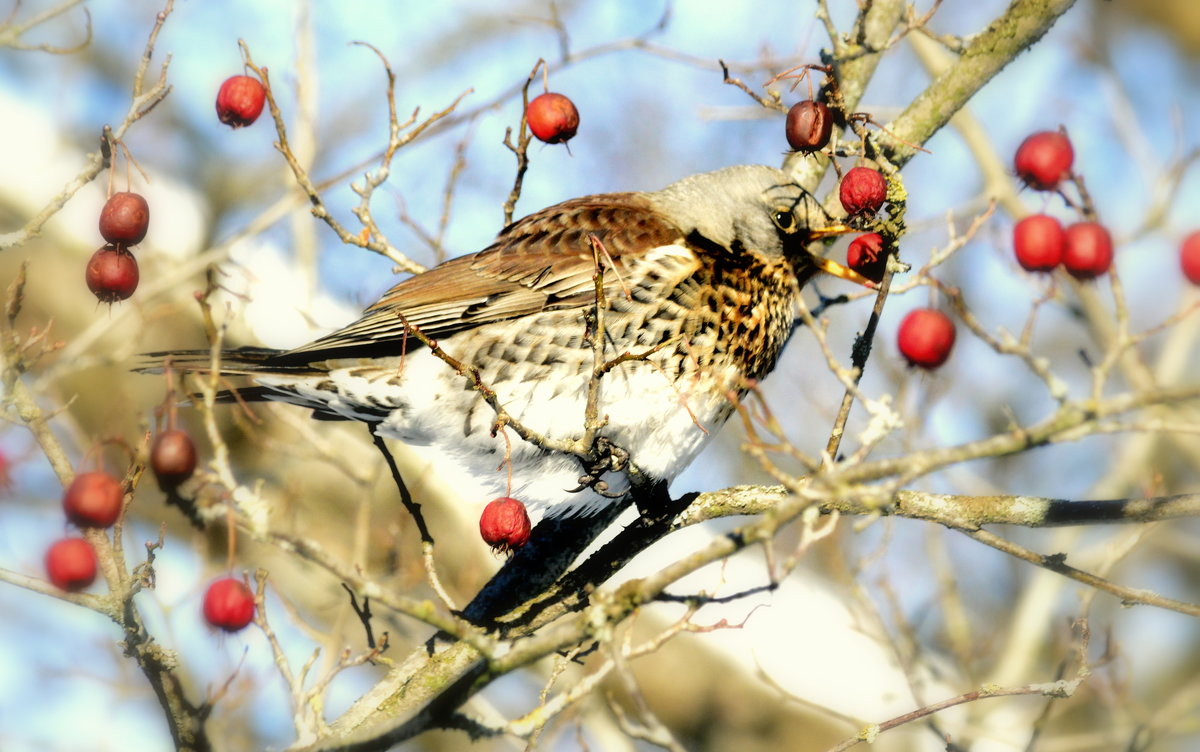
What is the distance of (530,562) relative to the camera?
11.0 ft

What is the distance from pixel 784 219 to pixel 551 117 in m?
0.98

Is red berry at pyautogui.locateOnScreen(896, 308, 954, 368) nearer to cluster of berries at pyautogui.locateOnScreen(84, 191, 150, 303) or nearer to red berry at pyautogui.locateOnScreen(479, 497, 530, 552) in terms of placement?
red berry at pyautogui.locateOnScreen(479, 497, 530, 552)

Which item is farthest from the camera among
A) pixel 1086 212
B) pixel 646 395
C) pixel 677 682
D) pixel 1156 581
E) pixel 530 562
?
pixel 1156 581

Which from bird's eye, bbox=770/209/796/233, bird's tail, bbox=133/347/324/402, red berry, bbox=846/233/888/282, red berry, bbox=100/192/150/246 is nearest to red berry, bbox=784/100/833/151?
red berry, bbox=846/233/888/282

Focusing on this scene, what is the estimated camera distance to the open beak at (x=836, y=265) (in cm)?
317

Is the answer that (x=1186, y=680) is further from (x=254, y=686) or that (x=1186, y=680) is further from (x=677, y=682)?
(x=254, y=686)

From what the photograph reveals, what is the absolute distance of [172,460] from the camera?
6.32 feet

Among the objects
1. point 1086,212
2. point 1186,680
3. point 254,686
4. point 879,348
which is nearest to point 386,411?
point 254,686

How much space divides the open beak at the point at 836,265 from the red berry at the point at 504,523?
45.4 inches

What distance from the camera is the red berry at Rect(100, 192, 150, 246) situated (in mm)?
2338

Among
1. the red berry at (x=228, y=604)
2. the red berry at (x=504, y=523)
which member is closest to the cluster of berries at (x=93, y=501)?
the red berry at (x=228, y=604)

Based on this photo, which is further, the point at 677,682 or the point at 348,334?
the point at 677,682

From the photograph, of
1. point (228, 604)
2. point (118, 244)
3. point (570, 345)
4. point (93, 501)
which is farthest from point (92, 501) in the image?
point (570, 345)

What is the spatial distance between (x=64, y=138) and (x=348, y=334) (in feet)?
13.9
